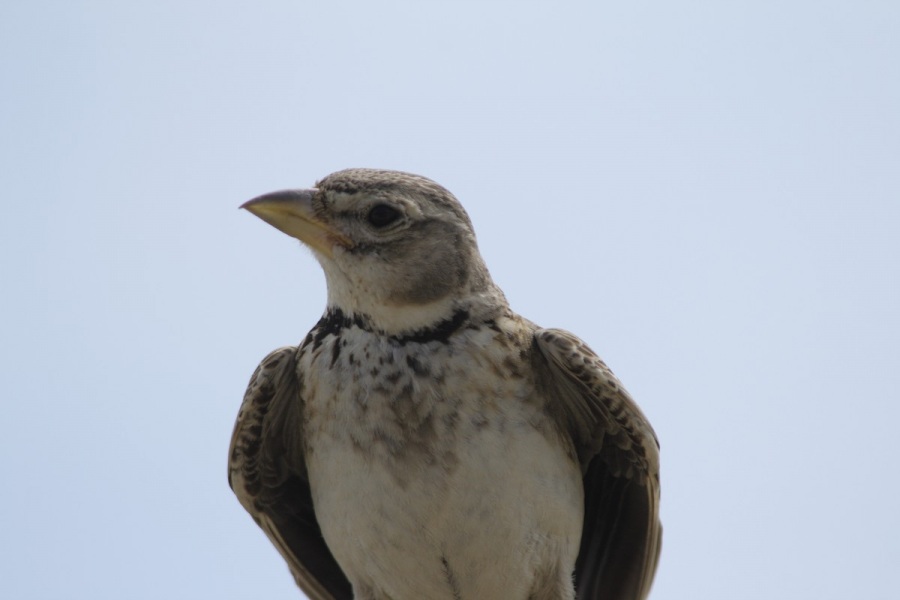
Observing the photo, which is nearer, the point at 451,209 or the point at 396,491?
the point at 396,491

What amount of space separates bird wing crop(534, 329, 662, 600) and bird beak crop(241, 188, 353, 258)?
122 cm

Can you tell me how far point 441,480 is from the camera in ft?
19.7

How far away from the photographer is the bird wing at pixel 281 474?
6707 mm

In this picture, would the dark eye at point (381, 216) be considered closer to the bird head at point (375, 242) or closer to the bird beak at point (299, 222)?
the bird head at point (375, 242)

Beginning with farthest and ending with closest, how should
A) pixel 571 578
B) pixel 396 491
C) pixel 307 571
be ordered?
pixel 307 571 < pixel 571 578 < pixel 396 491

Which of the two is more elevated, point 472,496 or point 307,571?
point 472,496

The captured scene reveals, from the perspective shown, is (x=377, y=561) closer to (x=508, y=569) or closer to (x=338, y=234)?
(x=508, y=569)

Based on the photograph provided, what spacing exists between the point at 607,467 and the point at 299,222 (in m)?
2.15

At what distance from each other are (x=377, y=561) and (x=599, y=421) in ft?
4.63

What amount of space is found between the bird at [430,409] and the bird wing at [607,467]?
1 centimetres

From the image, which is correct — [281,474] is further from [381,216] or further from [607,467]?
[607,467]

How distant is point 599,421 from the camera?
22.0 ft

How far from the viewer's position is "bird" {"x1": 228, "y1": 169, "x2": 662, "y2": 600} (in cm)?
604

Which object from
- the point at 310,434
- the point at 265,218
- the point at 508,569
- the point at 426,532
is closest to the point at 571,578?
the point at 508,569
